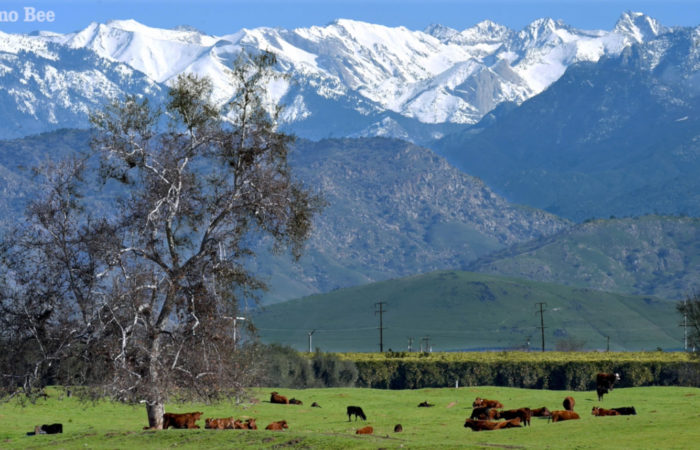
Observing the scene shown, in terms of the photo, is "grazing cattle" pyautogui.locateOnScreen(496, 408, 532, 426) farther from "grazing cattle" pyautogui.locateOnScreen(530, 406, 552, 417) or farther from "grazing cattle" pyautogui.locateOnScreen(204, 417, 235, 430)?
"grazing cattle" pyautogui.locateOnScreen(204, 417, 235, 430)

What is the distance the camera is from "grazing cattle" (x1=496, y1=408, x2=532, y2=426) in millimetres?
54125

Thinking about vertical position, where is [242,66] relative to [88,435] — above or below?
above

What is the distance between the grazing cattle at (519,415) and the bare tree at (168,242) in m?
13.7

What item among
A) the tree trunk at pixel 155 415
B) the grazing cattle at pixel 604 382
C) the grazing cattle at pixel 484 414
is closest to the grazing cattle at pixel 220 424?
the tree trunk at pixel 155 415

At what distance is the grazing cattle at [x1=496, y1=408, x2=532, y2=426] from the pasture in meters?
0.60

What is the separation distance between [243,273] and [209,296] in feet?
5.85

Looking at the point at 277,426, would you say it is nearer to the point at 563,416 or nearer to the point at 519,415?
the point at 519,415

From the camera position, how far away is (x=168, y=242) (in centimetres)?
4794

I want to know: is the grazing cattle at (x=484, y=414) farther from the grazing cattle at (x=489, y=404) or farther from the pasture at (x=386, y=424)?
the grazing cattle at (x=489, y=404)

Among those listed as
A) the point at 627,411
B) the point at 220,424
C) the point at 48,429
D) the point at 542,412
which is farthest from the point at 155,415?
the point at 627,411

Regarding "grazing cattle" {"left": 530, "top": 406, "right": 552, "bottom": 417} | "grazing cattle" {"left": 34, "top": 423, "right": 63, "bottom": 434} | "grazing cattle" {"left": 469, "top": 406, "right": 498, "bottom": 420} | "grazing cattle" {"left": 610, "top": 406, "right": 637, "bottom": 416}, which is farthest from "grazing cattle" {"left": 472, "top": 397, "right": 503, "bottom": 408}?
"grazing cattle" {"left": 34, "top": 423, "right": 63, "bottom": 434}

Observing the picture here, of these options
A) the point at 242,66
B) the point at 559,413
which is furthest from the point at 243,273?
the point at 559,413

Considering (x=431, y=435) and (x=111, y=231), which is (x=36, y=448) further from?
(x=431, y=435)

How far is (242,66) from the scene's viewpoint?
49031 millimetres
